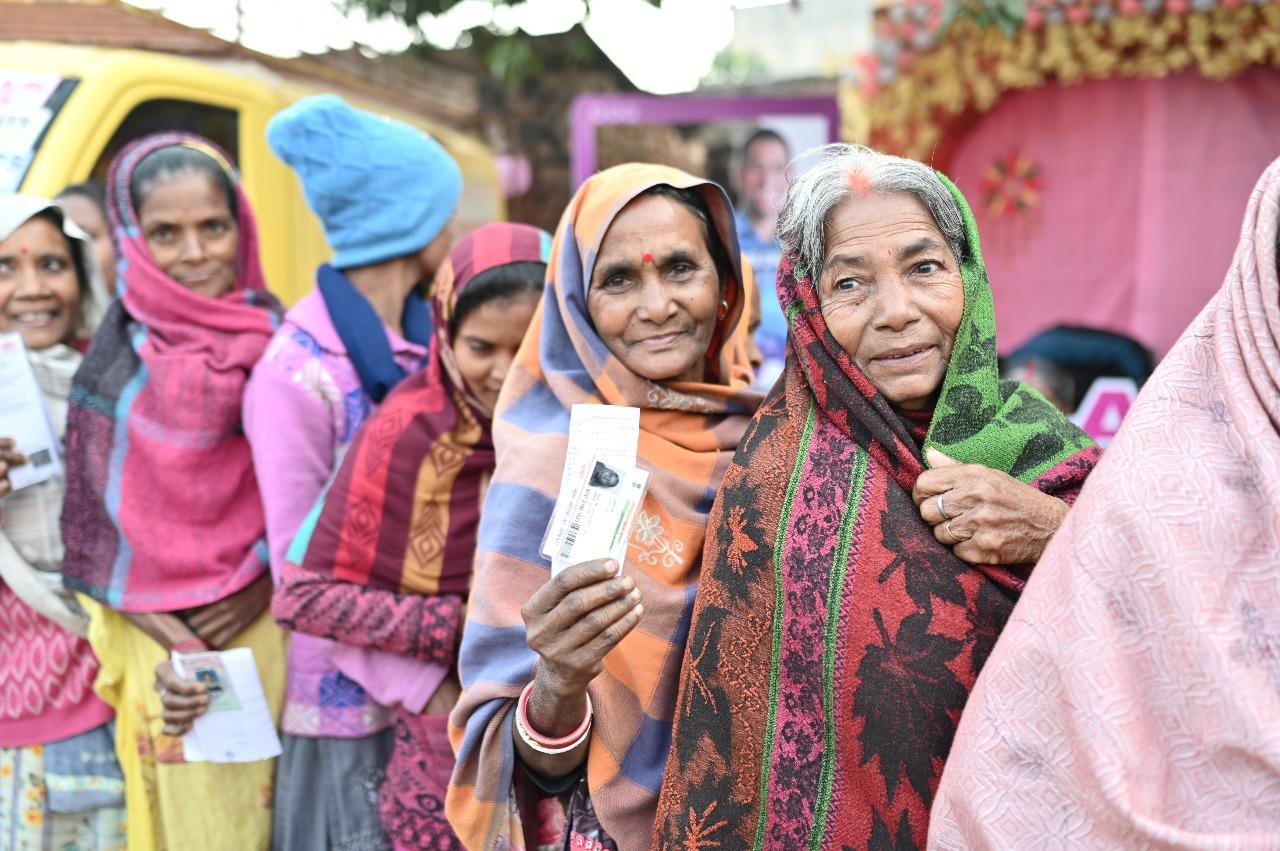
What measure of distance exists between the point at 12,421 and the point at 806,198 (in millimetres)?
2099

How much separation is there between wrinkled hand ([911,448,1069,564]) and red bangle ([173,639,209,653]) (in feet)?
6.41

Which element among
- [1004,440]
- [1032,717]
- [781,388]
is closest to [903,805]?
[1032,717]

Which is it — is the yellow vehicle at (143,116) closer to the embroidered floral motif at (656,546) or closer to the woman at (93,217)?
the woman at (93,217)

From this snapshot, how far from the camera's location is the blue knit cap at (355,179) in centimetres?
306

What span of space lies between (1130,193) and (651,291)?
4558 millimetres

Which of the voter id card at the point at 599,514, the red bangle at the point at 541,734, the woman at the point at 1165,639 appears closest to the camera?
the woman at the point at 1165,639

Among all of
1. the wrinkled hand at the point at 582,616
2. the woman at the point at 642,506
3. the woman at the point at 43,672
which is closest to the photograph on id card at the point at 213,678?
the woman at the point at 43,672

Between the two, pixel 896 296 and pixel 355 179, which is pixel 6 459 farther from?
pixel 896 296

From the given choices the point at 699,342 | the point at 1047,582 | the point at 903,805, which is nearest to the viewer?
the point at 1047,582

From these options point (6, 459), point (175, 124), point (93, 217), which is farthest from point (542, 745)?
point (175, 124)

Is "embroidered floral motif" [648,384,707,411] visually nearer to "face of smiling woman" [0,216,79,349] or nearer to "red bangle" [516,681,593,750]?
"red bangle" [516,681,593,750]

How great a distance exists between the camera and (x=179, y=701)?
2.57 m

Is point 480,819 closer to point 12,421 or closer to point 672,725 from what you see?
point 672,725

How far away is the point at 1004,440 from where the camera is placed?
166cm
